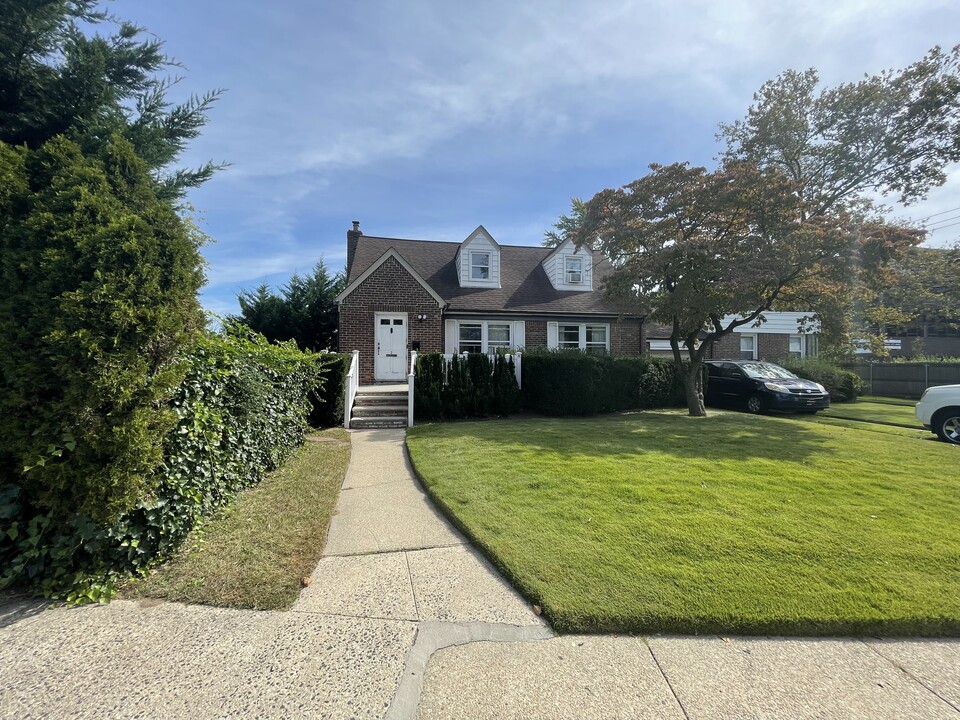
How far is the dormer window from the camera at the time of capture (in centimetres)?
1672

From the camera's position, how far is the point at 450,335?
1528 cm

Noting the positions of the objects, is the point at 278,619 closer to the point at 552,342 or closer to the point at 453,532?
the point at 453,532

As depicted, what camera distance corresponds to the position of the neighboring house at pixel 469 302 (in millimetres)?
14016

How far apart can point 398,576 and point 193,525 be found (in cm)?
189

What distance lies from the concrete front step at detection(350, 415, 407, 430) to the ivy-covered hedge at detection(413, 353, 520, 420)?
0.54m

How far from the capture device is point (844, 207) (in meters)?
14.6

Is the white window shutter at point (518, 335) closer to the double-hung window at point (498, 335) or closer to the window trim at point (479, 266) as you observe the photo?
the double-hung window at point (498, 335)

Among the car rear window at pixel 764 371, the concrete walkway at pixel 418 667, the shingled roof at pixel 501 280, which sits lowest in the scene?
the concrete walkway at pixel 418 667

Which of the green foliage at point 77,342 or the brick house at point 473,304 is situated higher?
the brick house at point 473,304

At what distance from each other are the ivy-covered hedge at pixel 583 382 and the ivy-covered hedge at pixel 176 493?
6.91 meters

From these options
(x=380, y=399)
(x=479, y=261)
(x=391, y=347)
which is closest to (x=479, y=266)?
(x=479, y=261)

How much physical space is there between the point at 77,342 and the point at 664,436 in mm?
8398

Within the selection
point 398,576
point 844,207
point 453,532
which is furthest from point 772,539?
point 844,207

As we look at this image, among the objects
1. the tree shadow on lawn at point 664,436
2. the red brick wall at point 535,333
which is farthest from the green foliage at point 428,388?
the red brick wall at point 535,333
